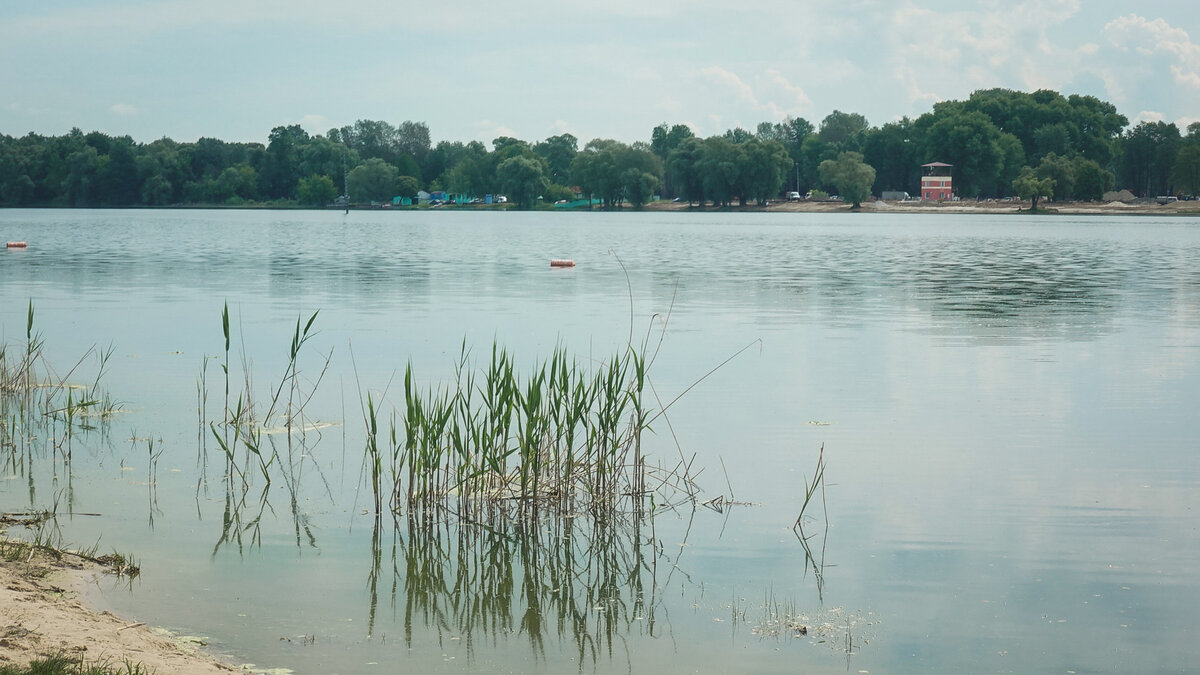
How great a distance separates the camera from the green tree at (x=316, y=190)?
194m

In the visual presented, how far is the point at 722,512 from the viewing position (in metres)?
10.0

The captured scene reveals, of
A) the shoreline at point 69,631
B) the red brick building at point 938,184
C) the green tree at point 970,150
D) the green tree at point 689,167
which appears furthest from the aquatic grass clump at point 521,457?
the red brick building at point 938,184

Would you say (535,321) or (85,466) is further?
(535,321)

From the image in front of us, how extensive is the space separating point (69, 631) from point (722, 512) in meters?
5.42

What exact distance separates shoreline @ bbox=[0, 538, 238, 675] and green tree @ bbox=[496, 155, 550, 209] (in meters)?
178

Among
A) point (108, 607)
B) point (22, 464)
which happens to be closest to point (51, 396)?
point (22, 464)

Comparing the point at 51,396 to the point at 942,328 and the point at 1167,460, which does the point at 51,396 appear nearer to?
Result: the point at 1167,460

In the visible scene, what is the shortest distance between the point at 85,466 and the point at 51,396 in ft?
10.9

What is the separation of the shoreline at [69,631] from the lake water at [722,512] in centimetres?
30

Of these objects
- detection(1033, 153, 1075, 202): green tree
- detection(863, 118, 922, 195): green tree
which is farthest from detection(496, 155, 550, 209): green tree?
detection(1033, 153, 1075, 202): green tree

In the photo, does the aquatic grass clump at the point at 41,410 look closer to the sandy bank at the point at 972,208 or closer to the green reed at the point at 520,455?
the green reed at the point at 520,455

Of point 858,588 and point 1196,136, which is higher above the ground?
point 1196,136

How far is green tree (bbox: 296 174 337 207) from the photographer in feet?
635

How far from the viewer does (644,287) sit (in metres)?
33.2
